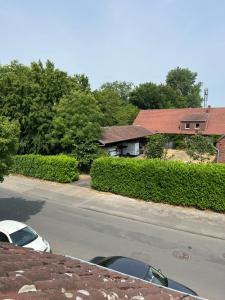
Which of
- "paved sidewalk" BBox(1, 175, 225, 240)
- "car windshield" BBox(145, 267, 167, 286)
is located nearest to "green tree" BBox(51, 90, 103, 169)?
"paved sidewalk" BBox(1, 175, 225, 240)

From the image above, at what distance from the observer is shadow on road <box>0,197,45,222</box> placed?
56.8 feet

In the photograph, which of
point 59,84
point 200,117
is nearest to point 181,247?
point 59,84

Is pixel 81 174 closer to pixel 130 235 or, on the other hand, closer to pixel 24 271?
pixel 130 235

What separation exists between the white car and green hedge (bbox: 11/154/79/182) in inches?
454

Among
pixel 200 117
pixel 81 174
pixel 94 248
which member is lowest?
pixel 94 248

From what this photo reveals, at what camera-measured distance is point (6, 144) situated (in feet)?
46.2

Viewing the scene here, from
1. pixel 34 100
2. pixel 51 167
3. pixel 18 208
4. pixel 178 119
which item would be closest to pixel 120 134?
pixel 34 100

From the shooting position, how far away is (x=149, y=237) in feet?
47.8

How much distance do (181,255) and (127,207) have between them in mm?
6222

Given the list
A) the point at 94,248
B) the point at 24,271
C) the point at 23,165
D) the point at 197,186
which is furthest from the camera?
the point at 23,165

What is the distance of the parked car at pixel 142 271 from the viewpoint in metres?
9.22

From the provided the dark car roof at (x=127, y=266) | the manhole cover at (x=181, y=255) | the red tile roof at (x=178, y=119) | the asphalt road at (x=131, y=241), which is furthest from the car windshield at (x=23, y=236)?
the red tile roof at (x=178, y=119)

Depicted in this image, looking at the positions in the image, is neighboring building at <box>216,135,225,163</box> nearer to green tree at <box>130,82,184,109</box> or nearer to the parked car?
the parked car

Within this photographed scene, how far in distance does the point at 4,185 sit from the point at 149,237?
1365 cm
